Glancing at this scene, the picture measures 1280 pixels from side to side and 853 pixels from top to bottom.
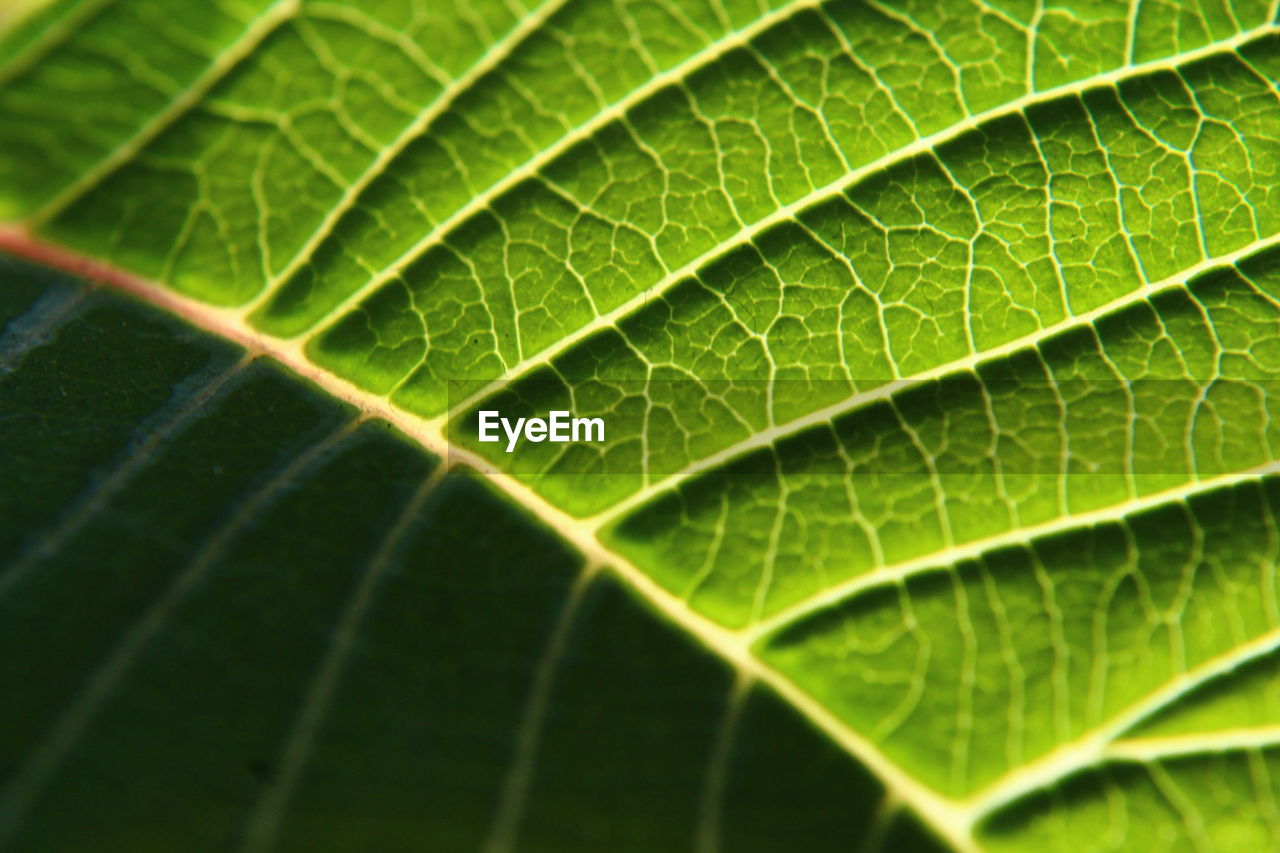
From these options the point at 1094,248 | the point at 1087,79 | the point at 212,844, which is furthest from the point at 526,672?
the point at 1087,79

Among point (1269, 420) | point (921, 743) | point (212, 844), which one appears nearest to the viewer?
point (212, 844)

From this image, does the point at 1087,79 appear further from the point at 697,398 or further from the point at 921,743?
the point at 921,743

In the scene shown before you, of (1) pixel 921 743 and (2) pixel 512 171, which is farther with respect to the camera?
(2) pixel 512 171

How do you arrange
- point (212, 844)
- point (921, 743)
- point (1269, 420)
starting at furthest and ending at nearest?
point (1269, 420) < point (921, 743) < point (212, 844)

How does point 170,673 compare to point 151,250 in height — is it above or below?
below

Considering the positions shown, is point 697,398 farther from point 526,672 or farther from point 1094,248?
point 1094,248

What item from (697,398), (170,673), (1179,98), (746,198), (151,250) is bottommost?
(170,673)

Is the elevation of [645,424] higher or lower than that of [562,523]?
higher
